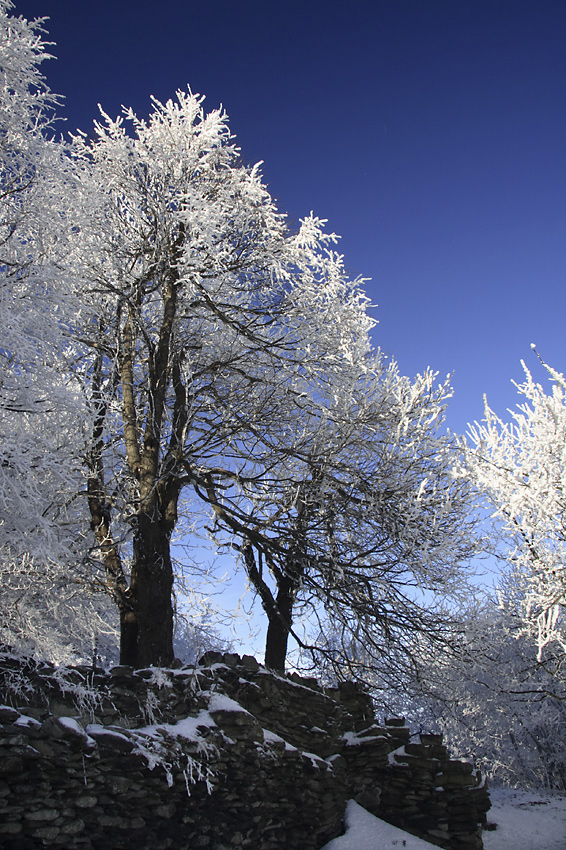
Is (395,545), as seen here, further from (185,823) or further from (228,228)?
(228,228)

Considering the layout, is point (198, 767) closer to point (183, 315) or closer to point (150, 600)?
point (150, 600)

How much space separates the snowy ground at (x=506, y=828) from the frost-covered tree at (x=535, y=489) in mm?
3194

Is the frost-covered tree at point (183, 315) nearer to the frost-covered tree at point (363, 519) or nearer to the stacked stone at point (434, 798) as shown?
the frost-covered tree at point (363, 519)

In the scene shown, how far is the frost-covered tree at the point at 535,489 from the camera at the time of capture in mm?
7582

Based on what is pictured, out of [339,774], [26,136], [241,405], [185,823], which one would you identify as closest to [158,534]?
[241,405]

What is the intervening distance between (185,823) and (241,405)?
5.28m

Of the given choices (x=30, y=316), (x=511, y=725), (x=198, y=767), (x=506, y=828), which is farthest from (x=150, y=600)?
(x=511, y=725)

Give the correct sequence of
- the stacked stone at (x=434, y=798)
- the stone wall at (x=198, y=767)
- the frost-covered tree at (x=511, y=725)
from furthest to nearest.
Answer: the frost-covered tree at (x=511, y=725), the stacked stone at (x=434, y=798), the stone wall at (x=198, y=767)

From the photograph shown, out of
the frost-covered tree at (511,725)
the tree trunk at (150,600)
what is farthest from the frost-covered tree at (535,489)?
the frost-covered tree at (511,725)

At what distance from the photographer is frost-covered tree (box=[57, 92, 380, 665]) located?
8023mm

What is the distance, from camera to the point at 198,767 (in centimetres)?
521

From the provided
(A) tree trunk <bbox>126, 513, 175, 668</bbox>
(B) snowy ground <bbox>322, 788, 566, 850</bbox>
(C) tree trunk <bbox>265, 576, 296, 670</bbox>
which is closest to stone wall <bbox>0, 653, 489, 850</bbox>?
(B) snowy ground <bbox>322, 788, 566, 850</bbox>

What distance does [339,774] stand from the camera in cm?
791

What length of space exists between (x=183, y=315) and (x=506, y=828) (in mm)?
11796
